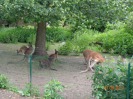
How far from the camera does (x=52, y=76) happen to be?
12.8 metres

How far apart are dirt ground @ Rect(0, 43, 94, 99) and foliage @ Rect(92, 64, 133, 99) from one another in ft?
2.38

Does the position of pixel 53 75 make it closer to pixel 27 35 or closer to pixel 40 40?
pixel 40 40

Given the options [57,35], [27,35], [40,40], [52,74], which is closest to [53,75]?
[52,74]

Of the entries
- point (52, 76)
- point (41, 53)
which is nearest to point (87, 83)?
point (52, 76)

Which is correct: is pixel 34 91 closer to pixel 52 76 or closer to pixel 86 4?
pixel 52 76

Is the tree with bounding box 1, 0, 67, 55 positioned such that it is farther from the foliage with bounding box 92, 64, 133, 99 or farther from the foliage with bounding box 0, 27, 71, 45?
the foliage with bounding box 0, 27, 71, 45

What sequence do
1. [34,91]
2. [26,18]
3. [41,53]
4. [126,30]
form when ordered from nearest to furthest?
[34,91]
[26,18]
[41,53]
[126,30]

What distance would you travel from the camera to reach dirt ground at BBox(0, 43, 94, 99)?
999 centimetres

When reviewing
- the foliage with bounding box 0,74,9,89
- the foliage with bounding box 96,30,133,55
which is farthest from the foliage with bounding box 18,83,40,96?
the foliage with bounding box 96,30,133,55

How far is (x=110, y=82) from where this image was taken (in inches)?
328

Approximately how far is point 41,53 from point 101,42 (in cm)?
650

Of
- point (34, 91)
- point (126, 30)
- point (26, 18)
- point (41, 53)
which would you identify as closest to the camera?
point (34, 91)

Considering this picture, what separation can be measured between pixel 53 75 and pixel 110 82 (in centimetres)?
499

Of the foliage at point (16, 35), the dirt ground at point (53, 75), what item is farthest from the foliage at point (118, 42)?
the foliage at point (16, 35)
